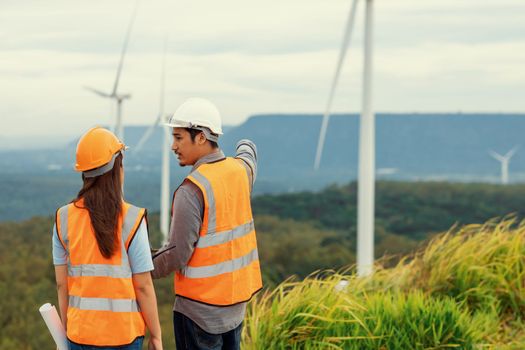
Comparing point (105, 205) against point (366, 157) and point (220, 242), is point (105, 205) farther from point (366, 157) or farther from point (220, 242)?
point (366, 157)

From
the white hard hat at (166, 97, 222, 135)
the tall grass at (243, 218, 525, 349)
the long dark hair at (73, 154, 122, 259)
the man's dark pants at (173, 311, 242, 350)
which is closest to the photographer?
the long dark hair at (73, 154, 122, 259)

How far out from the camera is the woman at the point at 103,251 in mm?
4145

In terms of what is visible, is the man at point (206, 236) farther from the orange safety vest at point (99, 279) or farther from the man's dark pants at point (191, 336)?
the orange safety vest at point (99, 279)

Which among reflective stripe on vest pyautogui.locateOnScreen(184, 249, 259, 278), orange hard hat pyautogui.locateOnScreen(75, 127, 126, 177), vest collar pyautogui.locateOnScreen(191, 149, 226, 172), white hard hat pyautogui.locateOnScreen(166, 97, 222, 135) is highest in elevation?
white hard hat pyautogui.locateOnScreen(166, 97, 222, 135)

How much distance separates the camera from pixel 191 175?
15.0 feet

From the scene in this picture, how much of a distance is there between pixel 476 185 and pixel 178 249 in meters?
136

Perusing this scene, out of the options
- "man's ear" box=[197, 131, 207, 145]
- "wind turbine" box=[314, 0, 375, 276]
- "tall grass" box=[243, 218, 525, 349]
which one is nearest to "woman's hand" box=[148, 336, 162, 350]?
"man's ear" box=[197, 131, 207, 145]

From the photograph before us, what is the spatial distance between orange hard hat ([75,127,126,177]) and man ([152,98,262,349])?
1.57 feet

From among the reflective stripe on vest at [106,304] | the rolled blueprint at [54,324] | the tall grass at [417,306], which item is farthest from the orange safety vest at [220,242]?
the tall grass at [417,306]

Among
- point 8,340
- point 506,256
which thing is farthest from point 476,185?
point 506,256

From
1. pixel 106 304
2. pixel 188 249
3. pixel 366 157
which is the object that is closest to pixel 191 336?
pixel 188 249

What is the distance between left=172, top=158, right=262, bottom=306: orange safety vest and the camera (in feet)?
15.1

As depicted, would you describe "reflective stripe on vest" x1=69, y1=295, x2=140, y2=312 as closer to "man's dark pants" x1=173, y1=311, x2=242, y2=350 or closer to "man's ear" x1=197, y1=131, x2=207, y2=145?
"man's dark pants" x1=173, y1=311, x2=242, y2=350

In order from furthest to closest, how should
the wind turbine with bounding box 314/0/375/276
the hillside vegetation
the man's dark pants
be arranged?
1. the wind turbine with bounding box 314/0/375/276
2. the hillside vegetation
3. the man's dark pants
